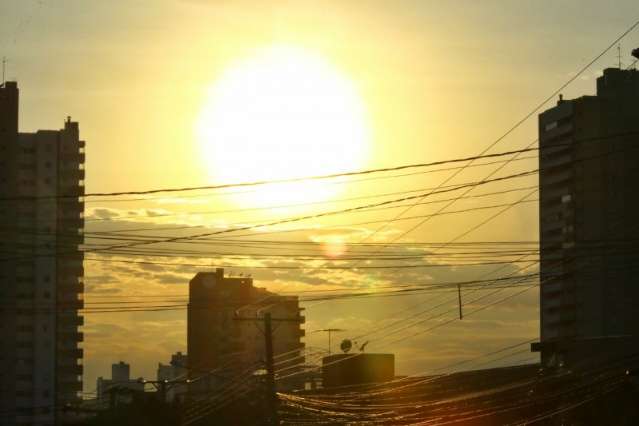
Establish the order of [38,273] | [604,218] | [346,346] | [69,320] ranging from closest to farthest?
[346,346]
[604,218]
[38,273]
[69,320]

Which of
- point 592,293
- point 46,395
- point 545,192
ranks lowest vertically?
point 46,395

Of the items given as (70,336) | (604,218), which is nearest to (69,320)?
(70,336)

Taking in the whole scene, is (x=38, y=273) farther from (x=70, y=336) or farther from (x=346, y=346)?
(x=346, y=346)

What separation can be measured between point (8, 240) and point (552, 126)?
79711 millimetres

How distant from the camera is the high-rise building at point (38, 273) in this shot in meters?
164

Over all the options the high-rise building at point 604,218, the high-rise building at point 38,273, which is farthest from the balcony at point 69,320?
the high-rise building at point 604,218

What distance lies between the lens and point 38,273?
17400 cm

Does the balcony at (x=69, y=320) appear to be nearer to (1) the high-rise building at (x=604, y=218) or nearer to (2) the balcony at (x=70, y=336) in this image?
(2) the balcony at (x=70, y=336)

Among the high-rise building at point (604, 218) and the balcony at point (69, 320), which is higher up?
the high-rise building at point (604, 218)

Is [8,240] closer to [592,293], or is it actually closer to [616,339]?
[592,293]

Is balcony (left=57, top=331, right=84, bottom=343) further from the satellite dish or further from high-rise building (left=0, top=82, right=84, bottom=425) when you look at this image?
the satellite dish

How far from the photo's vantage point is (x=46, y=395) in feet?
547

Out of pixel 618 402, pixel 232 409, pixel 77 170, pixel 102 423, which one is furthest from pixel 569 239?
pixel 618 402

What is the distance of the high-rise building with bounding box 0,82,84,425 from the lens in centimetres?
16400
